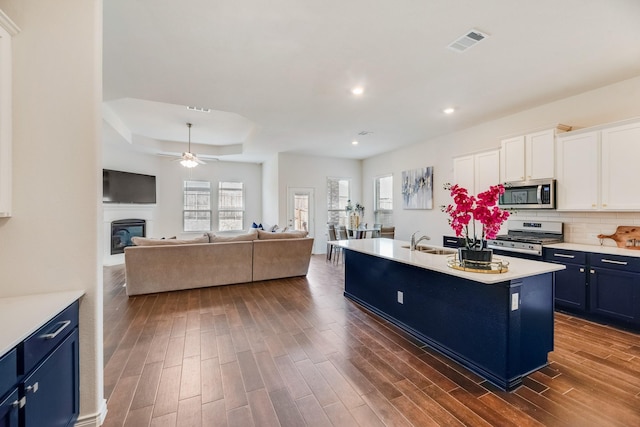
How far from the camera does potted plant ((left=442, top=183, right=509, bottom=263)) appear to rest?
216cm

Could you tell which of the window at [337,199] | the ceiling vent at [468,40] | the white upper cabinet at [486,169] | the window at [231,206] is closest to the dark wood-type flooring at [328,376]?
the white upper cabinet at [486,169]

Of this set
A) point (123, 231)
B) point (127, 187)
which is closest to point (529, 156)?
point (127, 187)

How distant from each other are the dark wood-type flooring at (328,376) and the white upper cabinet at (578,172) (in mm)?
1504

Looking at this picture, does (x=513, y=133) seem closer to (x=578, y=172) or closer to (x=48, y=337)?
(x=578, y=172)

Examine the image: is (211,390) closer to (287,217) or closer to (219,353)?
(219,353)

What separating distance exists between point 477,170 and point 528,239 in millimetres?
1512

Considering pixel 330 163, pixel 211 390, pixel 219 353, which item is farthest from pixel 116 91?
pixel 330 163

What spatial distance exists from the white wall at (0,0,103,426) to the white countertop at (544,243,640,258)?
4.86 meters

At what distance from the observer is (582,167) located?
3.59 meters

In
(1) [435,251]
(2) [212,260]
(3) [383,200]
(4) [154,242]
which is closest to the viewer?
(1) [435,251]

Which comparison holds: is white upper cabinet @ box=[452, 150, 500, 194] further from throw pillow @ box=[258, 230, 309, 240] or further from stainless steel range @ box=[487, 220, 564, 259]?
throw pillow @ box=[258, 230, 309, 240]

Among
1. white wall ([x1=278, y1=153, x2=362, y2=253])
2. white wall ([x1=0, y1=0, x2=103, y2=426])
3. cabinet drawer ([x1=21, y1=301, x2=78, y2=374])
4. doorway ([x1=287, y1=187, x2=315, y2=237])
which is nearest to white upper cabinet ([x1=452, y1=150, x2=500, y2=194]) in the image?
white wall ([x1=278, y1=153, x2=362, y2=253])

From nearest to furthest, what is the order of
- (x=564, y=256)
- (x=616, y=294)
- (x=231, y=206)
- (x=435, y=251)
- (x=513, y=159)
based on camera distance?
(x=616, y=294), (x=435, y=251), (x=564, y=256), (x=513, y=159), (x=231, y=206)

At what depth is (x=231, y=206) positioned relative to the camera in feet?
30.7
